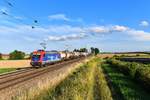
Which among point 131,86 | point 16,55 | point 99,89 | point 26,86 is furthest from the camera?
point 16,55

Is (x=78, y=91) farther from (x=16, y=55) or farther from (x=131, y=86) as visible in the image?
(x=16, y=55)

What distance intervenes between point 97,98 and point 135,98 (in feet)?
9.12

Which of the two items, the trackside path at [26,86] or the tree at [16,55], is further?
the tree at [16,55]

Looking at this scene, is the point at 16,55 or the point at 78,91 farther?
the point at 16,55

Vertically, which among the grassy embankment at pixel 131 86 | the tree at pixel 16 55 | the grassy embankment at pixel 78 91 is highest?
the tree at pixel 16 55

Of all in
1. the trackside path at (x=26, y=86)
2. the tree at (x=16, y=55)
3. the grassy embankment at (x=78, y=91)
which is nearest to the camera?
the grassy embankment at (x=78, y=91)

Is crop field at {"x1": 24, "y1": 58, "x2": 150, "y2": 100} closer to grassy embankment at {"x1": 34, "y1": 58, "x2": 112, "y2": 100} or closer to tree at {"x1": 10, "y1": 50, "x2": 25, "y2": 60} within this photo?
grassy embankment at {"x1": 34, "y1": 58, "x2": 112, "y2": 100}

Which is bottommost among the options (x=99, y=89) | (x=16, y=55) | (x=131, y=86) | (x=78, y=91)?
(x=131, y=86)

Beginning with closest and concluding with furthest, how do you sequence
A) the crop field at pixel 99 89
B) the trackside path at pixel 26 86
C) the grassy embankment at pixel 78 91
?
1. the grassy embankment at pixel 78 91
2. the crop field at pixel 99 89
3. the trackside path at pixel 26 86

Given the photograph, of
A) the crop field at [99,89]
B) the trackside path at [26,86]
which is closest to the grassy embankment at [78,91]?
the crop field at [99,89]

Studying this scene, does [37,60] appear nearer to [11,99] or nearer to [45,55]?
[45,55]

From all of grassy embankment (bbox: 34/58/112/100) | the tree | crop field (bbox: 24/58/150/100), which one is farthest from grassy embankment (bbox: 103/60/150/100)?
the tree

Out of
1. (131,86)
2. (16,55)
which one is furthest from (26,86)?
(16,55)

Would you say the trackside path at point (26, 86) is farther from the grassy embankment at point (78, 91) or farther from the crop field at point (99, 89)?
the grassy embankment at point (78, 91)
